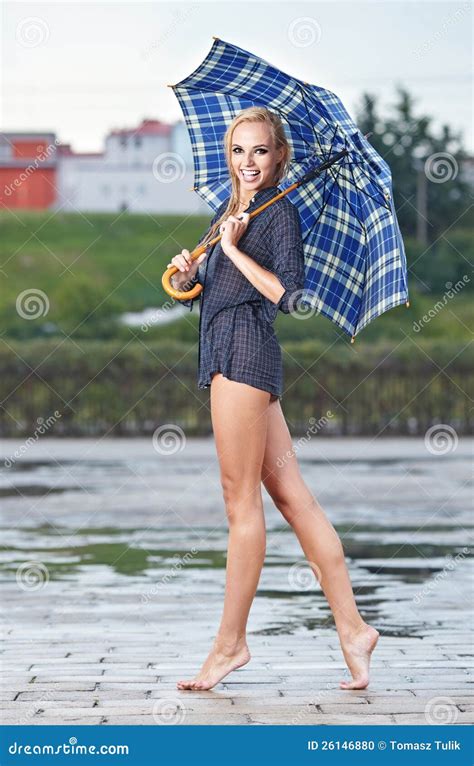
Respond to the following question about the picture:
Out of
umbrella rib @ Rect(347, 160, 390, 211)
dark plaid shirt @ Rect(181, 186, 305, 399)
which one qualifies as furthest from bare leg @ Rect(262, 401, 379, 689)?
umbrella rib @ Rect(347, 160, 390, 211)

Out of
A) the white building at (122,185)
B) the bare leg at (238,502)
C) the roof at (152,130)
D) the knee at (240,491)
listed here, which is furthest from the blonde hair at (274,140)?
the roof at (152,130)

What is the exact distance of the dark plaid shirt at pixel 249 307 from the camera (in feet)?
17.9

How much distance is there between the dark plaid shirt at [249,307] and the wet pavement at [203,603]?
108 cm

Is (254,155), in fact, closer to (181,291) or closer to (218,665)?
(181,291)

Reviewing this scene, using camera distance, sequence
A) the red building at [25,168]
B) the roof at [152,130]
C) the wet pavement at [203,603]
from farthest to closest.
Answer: the roof at [152,130] < the red building at [25,168] < the wet pavement at [203,603]

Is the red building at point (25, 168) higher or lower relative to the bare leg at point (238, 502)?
higher

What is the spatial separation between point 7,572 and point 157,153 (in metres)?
105

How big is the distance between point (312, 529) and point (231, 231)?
105cm

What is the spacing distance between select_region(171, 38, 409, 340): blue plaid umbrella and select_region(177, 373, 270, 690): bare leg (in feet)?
1.67

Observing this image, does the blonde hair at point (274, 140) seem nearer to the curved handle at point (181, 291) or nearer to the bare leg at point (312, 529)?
the curved handle at point (181, 291)

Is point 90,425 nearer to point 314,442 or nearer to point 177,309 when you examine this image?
point 314,442

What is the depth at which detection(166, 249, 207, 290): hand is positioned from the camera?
555 cm
